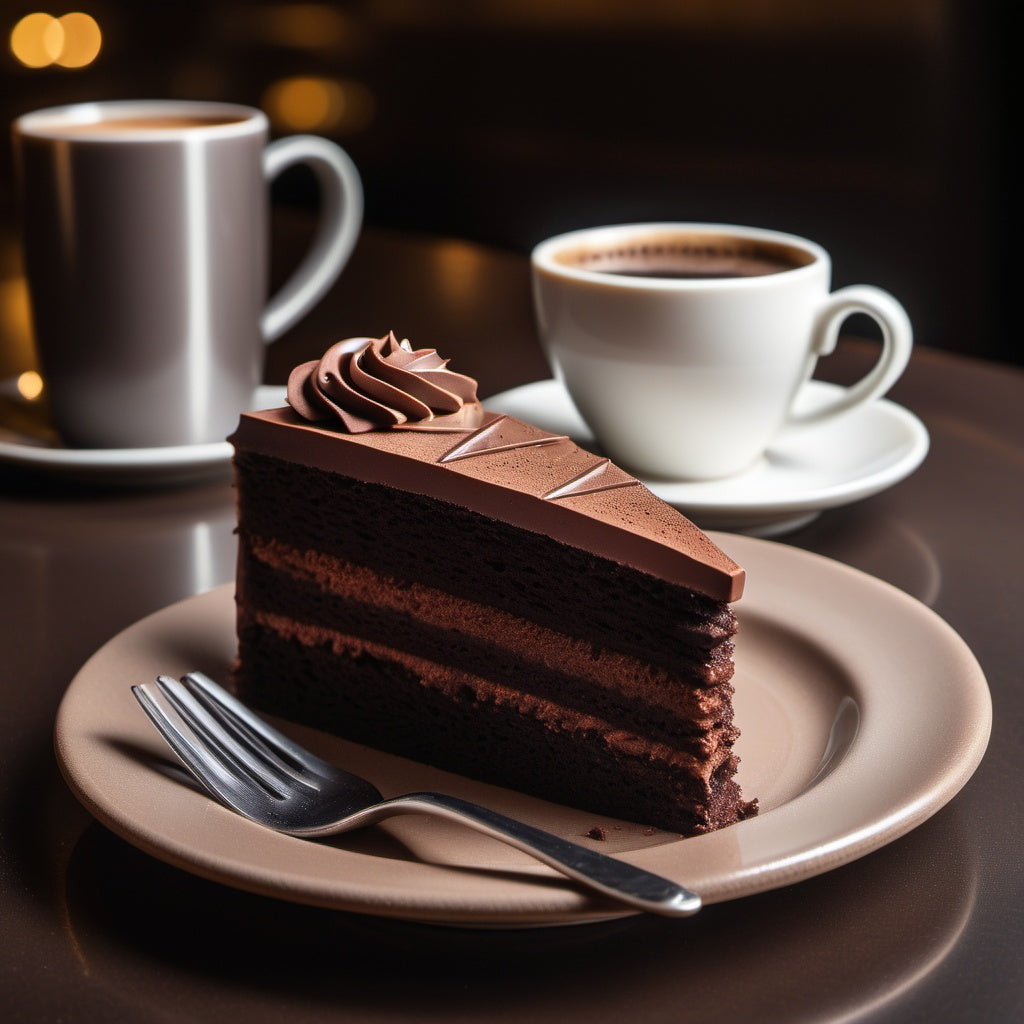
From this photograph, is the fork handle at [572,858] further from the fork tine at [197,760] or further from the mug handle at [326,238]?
the mug handle at [326,238]

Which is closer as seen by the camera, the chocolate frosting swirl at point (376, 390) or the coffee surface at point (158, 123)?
the chocolate frosting swirl at point (376, 390)

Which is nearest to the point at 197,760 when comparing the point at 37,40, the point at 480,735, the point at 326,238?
the point at 480,735

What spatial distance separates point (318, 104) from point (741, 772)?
110 inches

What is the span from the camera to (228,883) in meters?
0.66

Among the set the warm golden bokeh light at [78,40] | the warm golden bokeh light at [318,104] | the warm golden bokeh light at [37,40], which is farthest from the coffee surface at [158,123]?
the warm golden bokeh light at [37,40]

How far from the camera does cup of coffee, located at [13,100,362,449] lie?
1290 millimetres

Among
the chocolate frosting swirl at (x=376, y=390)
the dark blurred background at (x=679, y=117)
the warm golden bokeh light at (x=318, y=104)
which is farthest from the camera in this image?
the warm golden bokeh light at (x=318, y=104)

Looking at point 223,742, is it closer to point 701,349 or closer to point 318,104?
point 701,349

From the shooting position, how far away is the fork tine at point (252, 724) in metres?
0.85

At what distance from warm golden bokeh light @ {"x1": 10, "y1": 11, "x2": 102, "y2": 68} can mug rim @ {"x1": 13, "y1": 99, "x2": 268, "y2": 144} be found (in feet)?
8.34

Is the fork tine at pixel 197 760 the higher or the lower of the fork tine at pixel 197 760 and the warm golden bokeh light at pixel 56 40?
the lower

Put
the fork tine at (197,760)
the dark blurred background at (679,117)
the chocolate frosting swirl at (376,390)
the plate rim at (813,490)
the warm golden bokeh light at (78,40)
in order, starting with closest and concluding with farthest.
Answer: the fork tine at (197,760) < the chocolate frosting swirl at (376,390) < the plate rim at (813,490) < the dark blurred background at (679,117) < the warm golden bokeh light at (78,40)

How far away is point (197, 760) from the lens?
80cm

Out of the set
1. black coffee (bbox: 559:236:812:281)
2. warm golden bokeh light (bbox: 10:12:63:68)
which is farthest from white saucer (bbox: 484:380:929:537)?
warm golden bokeh light (bbox: 10:12:63:68)
